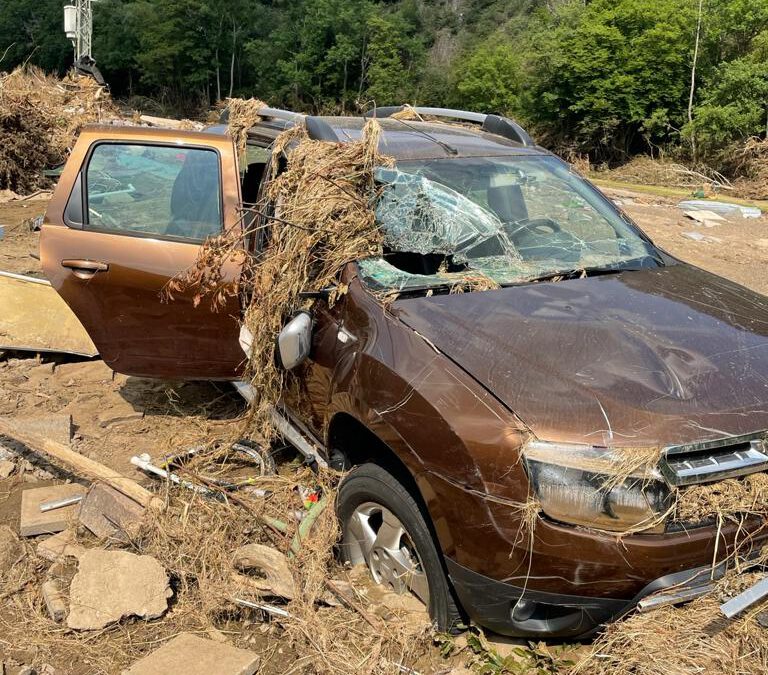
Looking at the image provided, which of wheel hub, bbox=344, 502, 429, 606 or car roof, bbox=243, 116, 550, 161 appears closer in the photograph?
wheel hub, bbox=344, 502, 429, 606

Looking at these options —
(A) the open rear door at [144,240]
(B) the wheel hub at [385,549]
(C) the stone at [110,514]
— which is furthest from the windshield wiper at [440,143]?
(C) the stone at [110,514]

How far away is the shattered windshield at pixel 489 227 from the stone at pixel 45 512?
Result: 1.98m

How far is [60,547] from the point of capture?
133 inches

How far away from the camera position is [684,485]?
2193 millimetres

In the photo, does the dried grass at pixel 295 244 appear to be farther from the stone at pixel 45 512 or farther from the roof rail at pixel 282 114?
the stone at pixel 45 512

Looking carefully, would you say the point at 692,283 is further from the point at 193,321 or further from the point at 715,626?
the point at 193,321

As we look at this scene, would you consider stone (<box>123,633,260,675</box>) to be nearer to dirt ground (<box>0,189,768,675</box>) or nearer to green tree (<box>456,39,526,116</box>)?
dirt ground (<box>0,189,768,675</box>)

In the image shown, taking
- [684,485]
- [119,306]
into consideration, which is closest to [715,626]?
[684,485]

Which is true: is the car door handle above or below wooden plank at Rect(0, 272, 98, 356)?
above

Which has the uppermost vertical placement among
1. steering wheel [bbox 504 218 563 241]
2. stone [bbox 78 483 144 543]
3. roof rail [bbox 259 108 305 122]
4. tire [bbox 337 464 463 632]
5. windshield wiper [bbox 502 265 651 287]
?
roof rail [bbox 259 108 305 122]

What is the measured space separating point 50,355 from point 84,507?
263cm

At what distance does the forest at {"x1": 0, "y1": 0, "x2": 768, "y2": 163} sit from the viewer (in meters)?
26.2

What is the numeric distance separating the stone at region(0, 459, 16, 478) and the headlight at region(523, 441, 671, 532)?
322cm

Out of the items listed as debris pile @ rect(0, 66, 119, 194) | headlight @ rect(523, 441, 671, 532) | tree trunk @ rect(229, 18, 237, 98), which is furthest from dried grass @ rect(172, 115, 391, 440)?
tree trunk @ rect(229, 18, 237, 98)
